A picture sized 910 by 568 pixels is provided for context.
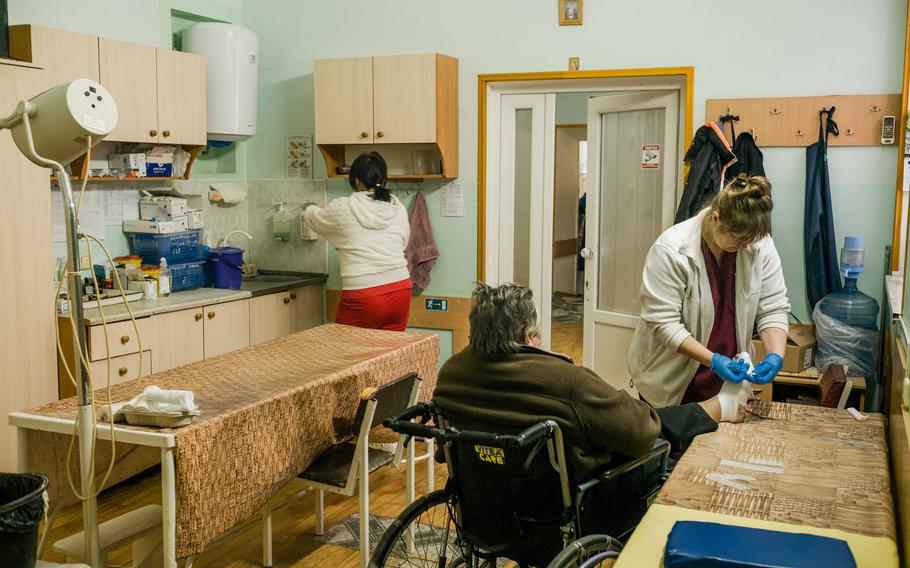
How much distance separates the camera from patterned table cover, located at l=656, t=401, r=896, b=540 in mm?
2045

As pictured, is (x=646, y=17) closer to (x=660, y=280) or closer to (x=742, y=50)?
(x=742, y=50)

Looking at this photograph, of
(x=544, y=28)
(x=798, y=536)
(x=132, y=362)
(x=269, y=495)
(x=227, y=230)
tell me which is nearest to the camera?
(x=798, y=536)

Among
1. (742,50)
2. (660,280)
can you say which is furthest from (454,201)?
(660,280)

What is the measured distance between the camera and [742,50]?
4.48 m

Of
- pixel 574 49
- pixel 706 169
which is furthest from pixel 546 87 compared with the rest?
pixel 706 169

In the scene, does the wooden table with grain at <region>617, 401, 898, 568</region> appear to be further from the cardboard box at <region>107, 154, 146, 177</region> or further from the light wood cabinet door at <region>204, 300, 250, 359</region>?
the cardboard box at <region>107, 154, 146, 177</region>

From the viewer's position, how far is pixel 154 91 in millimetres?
4664

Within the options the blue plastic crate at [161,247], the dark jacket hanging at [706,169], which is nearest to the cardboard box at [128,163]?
the blue plastic crate at [161,247]

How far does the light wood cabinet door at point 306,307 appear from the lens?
17.8 feet

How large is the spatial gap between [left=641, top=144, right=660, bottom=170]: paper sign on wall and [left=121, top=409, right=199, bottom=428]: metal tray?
10.3 feet

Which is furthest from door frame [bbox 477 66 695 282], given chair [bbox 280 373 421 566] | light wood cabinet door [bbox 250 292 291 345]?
chair [bbox 280 373 421 566]

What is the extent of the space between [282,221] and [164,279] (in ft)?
3.53

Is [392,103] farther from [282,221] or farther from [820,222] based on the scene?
[820,222]

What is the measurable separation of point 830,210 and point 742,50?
937 millimetres
